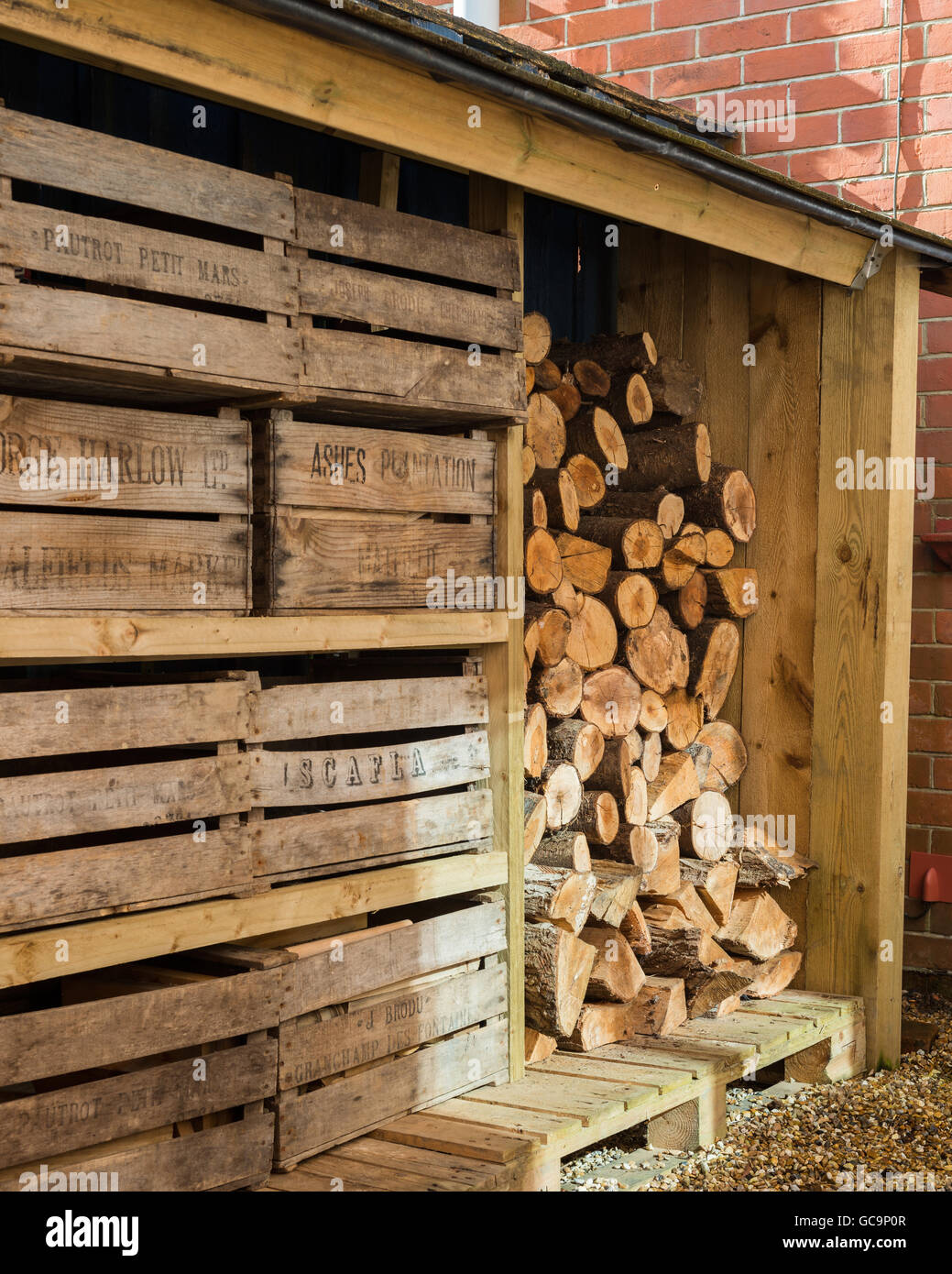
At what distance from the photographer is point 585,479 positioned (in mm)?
4574

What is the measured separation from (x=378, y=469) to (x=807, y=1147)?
2.29 metres

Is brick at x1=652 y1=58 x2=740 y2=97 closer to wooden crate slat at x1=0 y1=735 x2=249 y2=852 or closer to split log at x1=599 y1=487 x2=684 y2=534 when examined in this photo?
split log at x1=599 y1=487 x2=684 y2=534

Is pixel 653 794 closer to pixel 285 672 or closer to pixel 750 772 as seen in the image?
pixel 750 772

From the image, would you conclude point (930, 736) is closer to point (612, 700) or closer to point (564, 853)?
point (612, 700)

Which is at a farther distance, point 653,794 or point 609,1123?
point 653,794

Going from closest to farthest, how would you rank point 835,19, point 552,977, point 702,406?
point 552,977 → point 702,406 → point 835,19

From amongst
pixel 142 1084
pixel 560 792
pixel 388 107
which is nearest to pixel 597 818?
pixel 560 792

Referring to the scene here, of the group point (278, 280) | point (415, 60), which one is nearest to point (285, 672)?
point (278, 280)

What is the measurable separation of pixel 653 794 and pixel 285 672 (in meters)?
1.29

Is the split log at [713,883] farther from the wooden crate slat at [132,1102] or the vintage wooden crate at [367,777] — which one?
the wooden crate slat at [132,1102]

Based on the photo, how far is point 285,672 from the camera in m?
3.96

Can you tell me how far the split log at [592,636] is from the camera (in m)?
4.34

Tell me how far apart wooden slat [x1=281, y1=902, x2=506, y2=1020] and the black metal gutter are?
187cm
